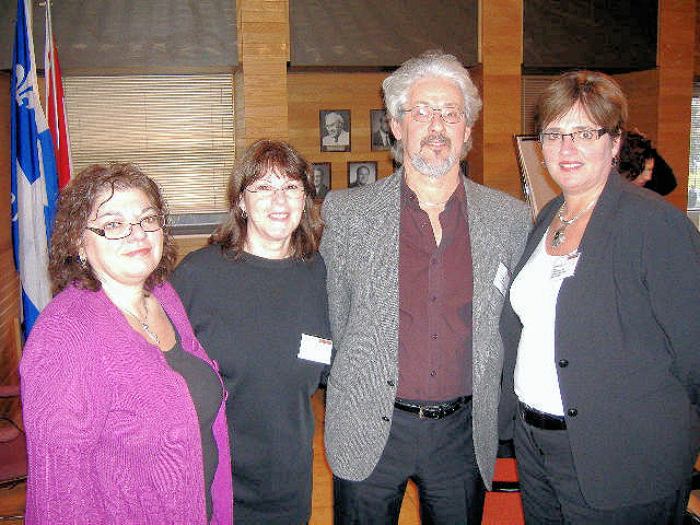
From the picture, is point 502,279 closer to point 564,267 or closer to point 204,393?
point 564,267

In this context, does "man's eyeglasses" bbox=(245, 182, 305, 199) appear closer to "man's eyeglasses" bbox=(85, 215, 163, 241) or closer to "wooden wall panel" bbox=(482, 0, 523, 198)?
"man's eyeglasses" bbox=(85, 215, 163, 241)

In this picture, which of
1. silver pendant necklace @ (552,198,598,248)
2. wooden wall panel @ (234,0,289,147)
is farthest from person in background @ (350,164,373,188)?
silver pendant necklace @ (552,198,598,248)

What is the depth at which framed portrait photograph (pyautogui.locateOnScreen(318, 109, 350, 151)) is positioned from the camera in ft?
18.6

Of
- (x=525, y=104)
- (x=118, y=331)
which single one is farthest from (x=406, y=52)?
(x=118, y=331)

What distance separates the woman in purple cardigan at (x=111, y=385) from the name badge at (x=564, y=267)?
1.11 m

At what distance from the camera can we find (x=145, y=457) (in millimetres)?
1572

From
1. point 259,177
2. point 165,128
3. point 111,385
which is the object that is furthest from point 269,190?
point 165,128

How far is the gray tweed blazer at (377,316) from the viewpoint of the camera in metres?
2.03

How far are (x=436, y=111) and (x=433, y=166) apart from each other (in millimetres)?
232

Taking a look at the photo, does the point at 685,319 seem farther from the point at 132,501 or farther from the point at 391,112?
the point at 132,501

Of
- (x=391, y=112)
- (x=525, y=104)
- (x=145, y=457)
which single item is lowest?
(x=145, y=457)

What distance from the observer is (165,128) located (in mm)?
5434

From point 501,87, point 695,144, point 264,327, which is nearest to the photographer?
point 264,327

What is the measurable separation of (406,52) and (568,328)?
3569mm
